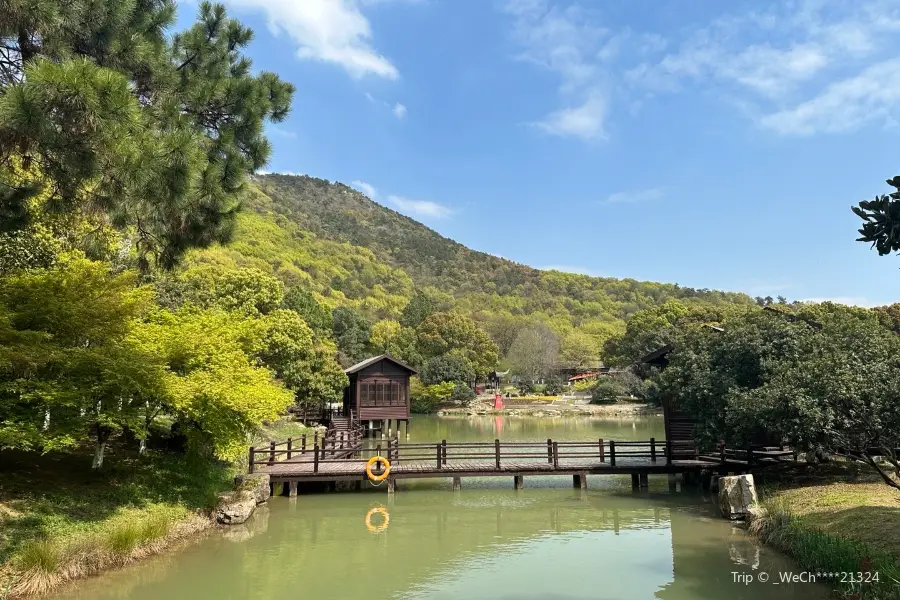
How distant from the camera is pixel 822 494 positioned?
38.5 feet

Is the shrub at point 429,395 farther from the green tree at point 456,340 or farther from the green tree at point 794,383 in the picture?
the green tree at point 794,383

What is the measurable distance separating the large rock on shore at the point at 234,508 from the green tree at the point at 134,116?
21.1 ft

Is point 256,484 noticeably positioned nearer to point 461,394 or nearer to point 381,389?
point 381,389

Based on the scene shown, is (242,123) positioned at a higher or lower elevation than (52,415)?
higher

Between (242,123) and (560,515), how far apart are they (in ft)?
37.3

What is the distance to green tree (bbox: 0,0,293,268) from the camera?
5.55 m

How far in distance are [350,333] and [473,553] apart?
4379 centimetres

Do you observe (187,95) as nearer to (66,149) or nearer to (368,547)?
(66,149)

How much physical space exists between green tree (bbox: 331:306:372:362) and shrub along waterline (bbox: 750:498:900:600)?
4404cm

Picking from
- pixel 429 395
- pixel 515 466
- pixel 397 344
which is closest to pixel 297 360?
pixel 515 466

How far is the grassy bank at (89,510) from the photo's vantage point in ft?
27.1

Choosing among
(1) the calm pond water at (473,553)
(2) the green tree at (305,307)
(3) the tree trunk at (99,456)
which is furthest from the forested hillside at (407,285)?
(1) the calm pond water at (473,553)

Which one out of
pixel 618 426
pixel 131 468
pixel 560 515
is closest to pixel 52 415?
pixel 131 468

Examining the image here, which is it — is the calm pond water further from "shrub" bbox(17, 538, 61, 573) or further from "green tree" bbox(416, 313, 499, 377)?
"green tree" bbox(416, 313, 499, 377)
